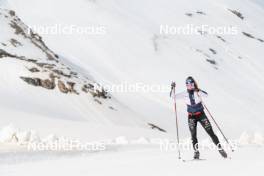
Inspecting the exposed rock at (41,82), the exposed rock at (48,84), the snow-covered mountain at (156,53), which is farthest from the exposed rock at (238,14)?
the exposed rock at (41,82)

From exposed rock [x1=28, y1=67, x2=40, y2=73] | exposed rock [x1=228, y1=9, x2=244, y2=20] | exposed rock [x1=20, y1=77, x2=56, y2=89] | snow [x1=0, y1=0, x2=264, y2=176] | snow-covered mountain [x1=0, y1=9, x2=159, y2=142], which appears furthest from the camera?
exposed rock [x1=228, y1=9, x2=244, y2=20]

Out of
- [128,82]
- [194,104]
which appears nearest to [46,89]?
[128,82]

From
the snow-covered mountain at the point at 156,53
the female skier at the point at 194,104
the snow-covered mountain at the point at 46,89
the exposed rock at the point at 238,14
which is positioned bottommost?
the female skier at the point at 194,104

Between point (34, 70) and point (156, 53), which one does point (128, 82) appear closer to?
point (156, 53)

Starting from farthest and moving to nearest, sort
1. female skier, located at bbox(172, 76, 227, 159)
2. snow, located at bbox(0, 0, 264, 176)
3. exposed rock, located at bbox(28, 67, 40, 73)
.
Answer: exposed rock, located at bbox(28, 67, 40, 73) < snow, located at bbox(0, 0, 264, 176) < female skier, located at bbox(172, 76, 227, 159)

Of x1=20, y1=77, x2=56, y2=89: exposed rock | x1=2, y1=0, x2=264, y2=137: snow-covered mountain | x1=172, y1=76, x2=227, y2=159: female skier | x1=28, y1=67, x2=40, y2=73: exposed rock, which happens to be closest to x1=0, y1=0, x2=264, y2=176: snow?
x1=2, y1=0, x2=264, y2=137: snow-covered mountain

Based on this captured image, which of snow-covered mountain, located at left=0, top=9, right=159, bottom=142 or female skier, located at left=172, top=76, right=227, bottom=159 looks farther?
snow-covered mountain, located at left=0, top=9, right=159, bottom=142

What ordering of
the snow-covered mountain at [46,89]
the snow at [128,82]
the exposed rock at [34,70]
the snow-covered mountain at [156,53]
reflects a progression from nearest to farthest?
the snow at [128,82], the snow-covered mountain at [46,89], the exposed rock at [34,70], the snow-covered mountain at [156,53]

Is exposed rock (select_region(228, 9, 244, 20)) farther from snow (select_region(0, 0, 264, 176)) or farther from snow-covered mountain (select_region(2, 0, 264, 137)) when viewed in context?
snow-covered mountain (select_region(2, 0, 264, 137))

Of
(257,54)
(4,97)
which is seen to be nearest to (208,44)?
(257,54)

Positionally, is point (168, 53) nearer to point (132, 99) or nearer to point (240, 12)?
point (132, 99)

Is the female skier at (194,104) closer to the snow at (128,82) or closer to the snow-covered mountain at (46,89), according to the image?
the snow at (128,82)

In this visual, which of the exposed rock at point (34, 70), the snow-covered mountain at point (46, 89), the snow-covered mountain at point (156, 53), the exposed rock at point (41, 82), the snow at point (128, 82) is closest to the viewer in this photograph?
the snow at point (128, 82)

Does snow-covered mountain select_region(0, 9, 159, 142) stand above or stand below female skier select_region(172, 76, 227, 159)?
above
